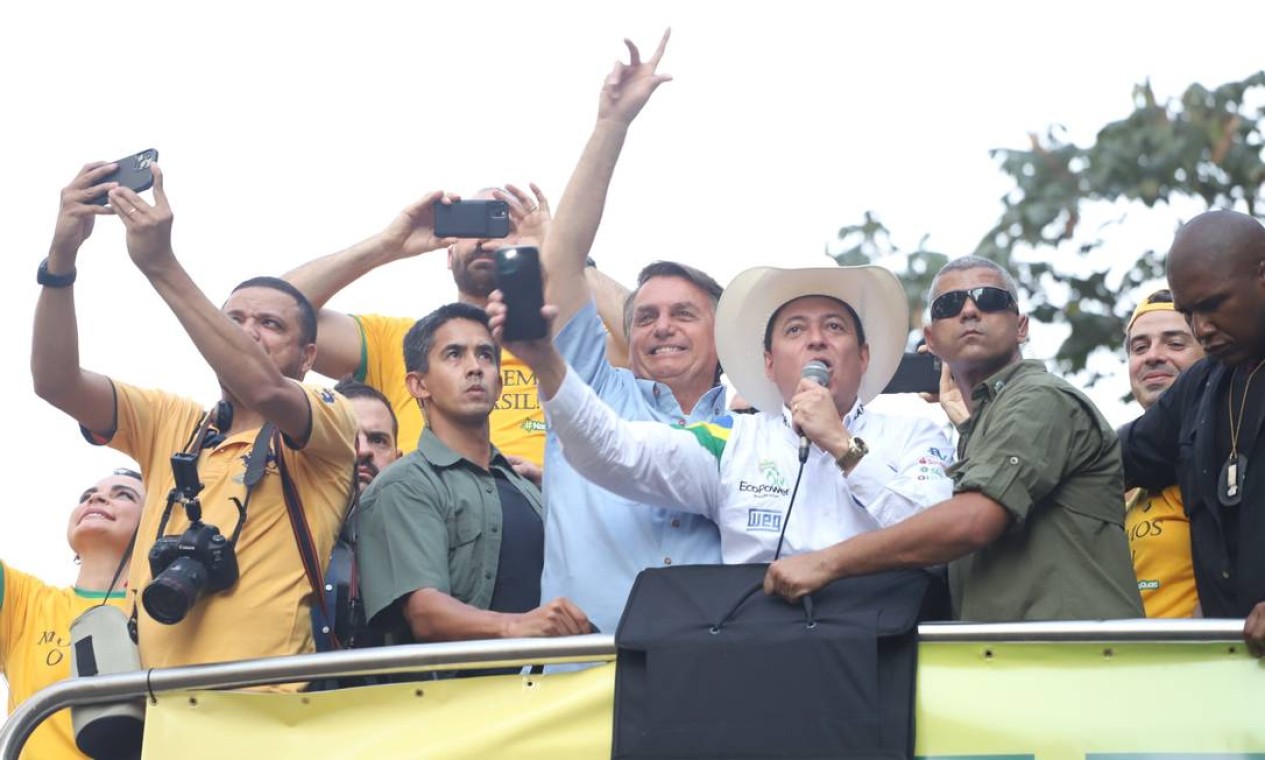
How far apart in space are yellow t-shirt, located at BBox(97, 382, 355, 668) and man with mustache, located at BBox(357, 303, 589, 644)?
0.14m

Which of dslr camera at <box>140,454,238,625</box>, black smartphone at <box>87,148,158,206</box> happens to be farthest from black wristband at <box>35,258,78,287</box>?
dslr camera at <box>140,454,238,625</box>

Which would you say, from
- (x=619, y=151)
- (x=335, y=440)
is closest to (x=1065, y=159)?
(x=619, y=151)

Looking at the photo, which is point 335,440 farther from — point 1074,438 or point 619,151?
point 1074,438

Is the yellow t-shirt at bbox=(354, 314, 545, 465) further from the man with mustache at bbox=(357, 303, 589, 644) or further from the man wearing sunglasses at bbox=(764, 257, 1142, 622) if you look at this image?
the man wearing sunglasses at bbox=(764, 257, 1142, 622)

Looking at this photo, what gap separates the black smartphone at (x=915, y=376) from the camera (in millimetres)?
5953

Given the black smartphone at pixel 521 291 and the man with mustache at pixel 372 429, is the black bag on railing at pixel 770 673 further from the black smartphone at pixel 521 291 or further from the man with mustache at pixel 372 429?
the man with mustache at pixel 372 429

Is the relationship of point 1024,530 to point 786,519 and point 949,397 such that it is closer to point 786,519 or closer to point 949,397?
point 786,519

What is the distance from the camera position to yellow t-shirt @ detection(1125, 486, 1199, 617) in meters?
4.99

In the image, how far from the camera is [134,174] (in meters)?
5.29

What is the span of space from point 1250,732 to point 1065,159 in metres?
9.39

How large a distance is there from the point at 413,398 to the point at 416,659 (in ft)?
6.89

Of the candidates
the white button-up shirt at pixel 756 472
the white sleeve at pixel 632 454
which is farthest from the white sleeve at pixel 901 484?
the white sleeve at pixel 632 454

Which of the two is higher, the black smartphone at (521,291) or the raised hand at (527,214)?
the raised hand at (527,214)

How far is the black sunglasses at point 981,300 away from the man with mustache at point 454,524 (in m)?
1.29
